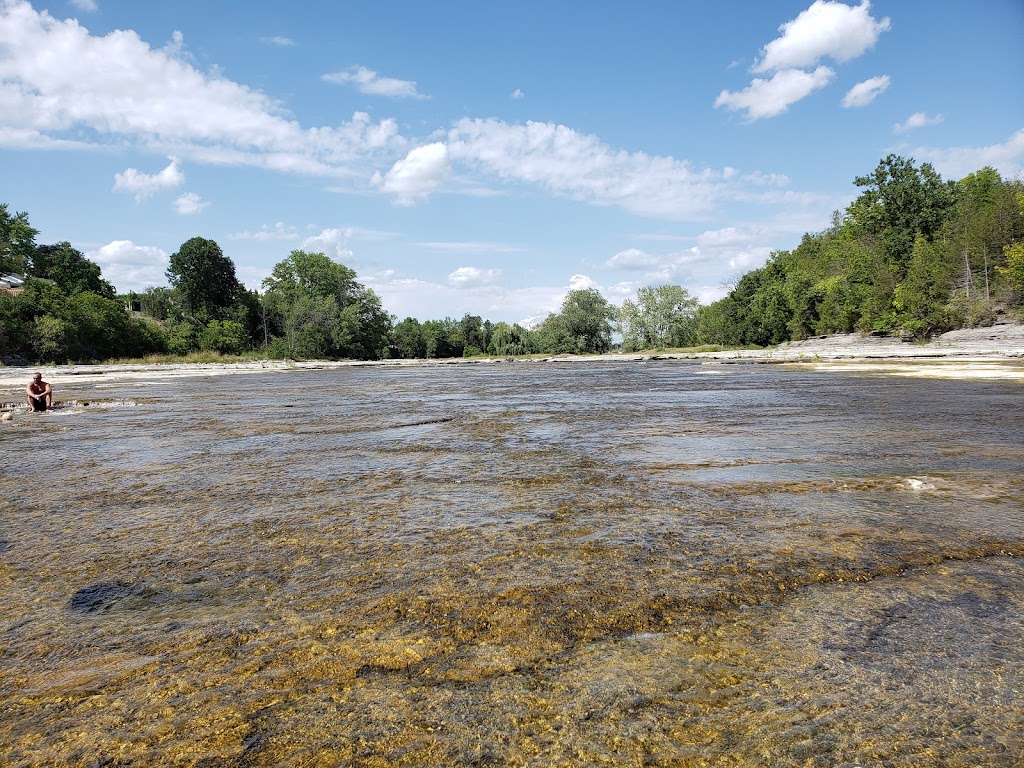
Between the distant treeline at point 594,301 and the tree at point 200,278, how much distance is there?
20 centimetres

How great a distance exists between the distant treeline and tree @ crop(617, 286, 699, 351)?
0.24 meters

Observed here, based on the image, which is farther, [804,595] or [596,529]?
[596,529]

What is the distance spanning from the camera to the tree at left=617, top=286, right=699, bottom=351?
106m

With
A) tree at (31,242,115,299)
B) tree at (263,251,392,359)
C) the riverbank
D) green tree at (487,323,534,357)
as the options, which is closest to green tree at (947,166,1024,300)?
the riverbank

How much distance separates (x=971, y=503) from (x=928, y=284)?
6695 centimetres

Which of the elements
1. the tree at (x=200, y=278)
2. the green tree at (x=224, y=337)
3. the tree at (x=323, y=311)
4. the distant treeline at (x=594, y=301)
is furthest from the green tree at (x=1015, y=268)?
the tree at (x=200, y=278)

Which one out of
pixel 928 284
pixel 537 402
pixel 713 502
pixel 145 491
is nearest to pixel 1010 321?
pixel 928 284

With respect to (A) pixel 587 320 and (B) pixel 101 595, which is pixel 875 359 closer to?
(B) pixel 101 595

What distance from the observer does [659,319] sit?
350 feet

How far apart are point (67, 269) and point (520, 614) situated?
321 feet

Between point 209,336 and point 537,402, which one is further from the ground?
point 209,336

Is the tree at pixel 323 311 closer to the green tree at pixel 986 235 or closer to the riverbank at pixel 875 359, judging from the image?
the riverbank at pixel 875 359

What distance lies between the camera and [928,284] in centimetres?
5928

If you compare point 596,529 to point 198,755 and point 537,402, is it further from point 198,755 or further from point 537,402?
point 537,402
